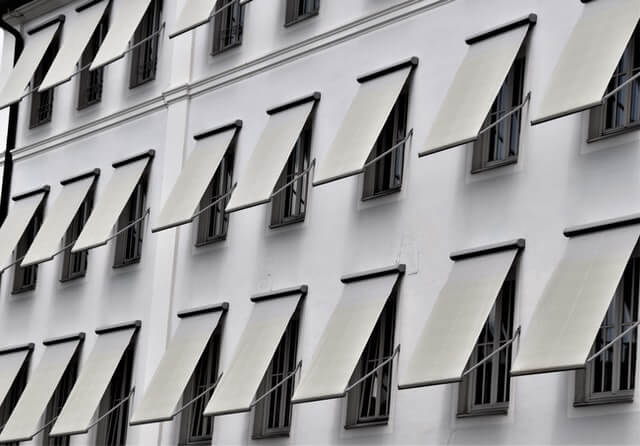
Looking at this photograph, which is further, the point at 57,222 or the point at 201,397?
the point at 57,222

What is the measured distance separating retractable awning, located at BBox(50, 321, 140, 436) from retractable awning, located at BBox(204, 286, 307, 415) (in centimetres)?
338

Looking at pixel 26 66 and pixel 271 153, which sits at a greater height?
pixel 26 66

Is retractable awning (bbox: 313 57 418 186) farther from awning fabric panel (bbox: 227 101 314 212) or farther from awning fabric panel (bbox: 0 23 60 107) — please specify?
awning fabric panel (bbox: 0 23 60 107)

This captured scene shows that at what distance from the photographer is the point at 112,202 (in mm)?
27219

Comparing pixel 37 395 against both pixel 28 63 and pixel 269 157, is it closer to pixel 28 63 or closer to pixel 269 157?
pixel 269 157

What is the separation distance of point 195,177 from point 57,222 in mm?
4146

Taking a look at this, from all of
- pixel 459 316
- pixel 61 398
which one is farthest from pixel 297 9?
pixel 61 398

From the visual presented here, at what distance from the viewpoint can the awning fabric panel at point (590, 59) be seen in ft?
60.6

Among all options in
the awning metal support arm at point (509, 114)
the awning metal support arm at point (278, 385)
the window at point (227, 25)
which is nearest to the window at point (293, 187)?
the awning metal support arm at point (278, 385)

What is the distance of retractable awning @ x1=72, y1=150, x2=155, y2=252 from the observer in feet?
87.9

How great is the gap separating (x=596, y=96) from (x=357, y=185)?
5075 mm

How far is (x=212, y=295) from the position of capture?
24.9 metres

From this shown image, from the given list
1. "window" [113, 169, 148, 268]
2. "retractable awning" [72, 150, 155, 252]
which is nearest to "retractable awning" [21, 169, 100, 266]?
"retractable awning" [72, 150, 155, 252]

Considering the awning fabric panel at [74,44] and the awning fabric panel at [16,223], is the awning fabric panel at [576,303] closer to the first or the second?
the awning fabric panel at [74,44]
